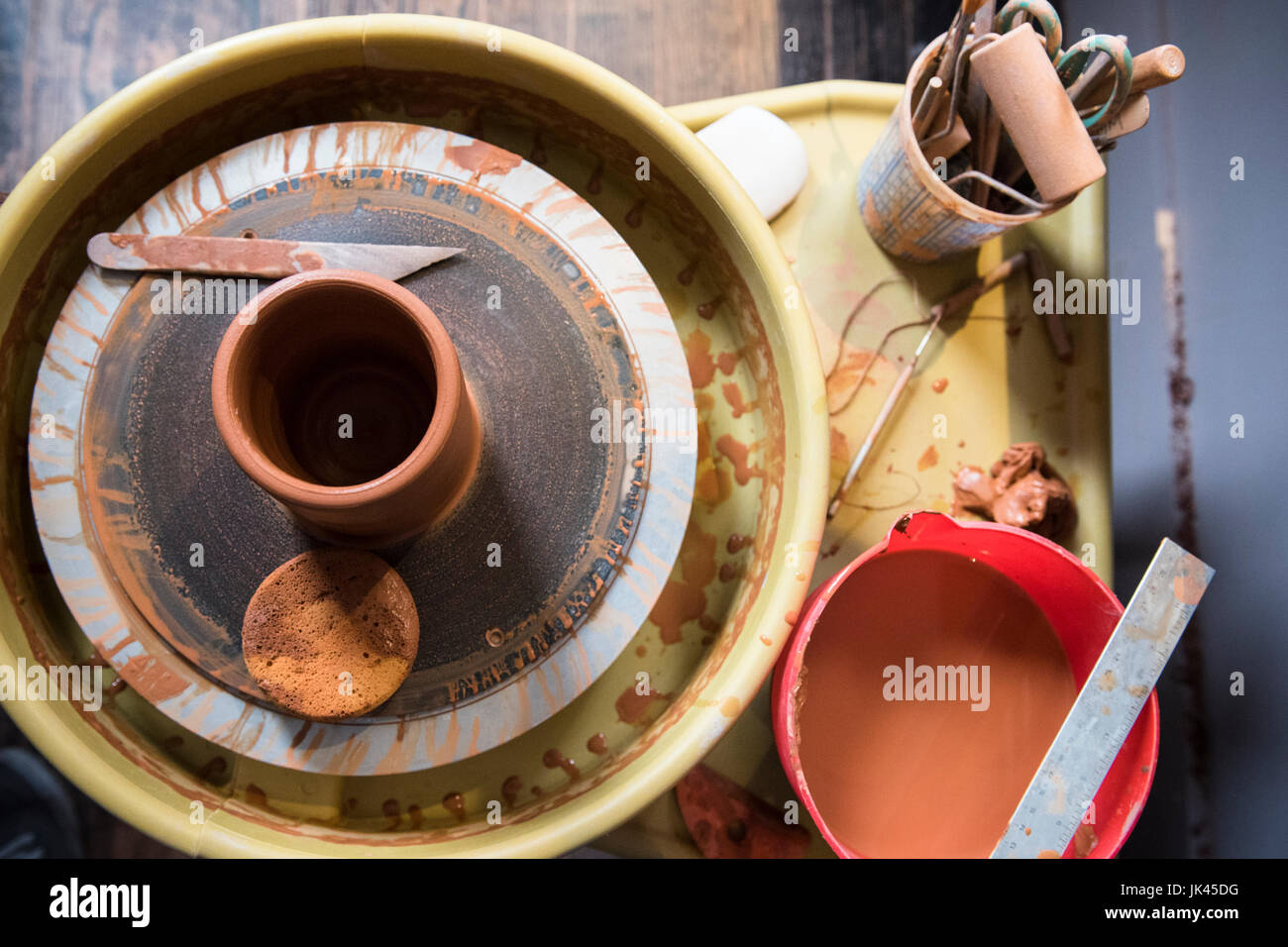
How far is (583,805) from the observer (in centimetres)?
102

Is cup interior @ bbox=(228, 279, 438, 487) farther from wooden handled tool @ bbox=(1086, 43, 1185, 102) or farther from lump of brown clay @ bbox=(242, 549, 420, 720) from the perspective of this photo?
wooden handled tool @ bbox=(1086, 43, 1185, 102)

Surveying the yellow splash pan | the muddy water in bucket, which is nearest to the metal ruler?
the muddy water in bucket

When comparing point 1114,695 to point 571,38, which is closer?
point 1114,695

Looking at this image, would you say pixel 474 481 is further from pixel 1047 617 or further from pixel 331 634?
pixel 1047 617

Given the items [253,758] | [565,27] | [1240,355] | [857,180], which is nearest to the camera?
[253,758]

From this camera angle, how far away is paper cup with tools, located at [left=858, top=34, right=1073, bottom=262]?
1154 mm

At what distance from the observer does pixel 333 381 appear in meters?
1.06

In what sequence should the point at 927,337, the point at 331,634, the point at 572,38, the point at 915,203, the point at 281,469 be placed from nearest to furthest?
the point at 281,469, the point at 331,634, the point at 915,203, the point at 927,337, the point at 572,38

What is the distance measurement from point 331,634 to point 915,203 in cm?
102

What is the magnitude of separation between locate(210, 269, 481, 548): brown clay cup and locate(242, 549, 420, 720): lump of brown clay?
48 millimetres

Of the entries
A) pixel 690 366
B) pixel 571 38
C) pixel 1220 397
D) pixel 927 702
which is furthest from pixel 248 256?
pixel 1220 397

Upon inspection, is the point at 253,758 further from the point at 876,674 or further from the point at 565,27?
the point at 565,27
